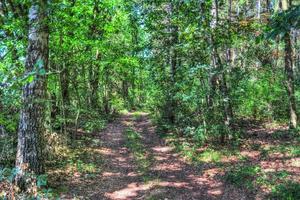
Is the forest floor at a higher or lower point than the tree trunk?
lower

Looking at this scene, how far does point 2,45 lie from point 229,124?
8.49 meters

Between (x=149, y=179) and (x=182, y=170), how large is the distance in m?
1.37

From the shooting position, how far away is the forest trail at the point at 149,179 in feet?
26.9

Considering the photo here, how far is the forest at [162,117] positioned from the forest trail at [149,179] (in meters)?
0.03

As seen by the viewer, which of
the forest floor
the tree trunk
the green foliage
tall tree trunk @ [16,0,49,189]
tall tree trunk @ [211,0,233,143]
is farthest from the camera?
the tree trunk

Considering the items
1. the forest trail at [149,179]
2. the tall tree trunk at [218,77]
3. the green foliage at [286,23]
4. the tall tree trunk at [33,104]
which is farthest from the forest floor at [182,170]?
the green foliage at [286,23]

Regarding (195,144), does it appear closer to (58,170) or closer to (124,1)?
(58,170)

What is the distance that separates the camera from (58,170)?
952cm

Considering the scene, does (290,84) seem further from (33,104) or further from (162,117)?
(33,104)

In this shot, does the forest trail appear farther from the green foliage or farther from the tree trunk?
the tree trunk

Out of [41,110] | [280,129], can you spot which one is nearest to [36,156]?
[41,110]

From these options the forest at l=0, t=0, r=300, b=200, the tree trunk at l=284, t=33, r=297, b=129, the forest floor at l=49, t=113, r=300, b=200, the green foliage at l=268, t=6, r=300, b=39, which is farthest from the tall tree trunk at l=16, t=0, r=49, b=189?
the tree trunk at l=284, t=33, r=297, b=129

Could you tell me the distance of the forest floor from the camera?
318 inches

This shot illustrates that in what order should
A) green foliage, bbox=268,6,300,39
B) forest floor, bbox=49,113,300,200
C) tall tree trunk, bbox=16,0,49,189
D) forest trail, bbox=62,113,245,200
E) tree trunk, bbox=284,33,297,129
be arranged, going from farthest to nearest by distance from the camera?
tree trunk, bbox=284,33,297,129, forest trail, bbox=62,113,245,200, forest floor, bbox=49,113,300,200, tall tree trunk, bbox=16,0,49,189, green foliage, bbox=268,6,300,39
